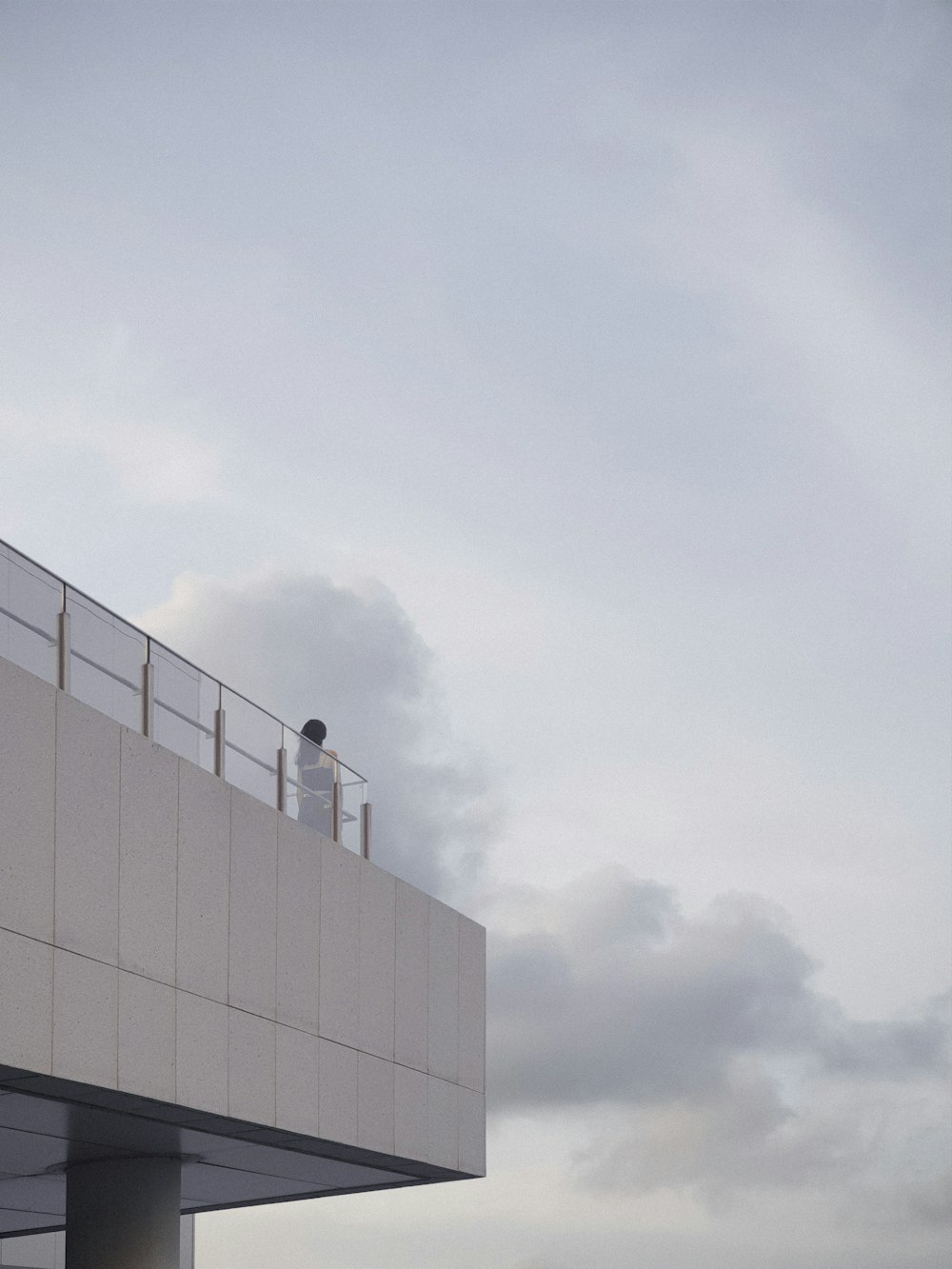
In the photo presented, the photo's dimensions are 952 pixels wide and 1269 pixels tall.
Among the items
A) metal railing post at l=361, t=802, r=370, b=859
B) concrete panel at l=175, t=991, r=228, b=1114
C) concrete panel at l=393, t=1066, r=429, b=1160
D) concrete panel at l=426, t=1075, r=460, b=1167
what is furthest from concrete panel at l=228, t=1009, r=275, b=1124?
concrete panel at l=426, t=1075, r=460, b=1167

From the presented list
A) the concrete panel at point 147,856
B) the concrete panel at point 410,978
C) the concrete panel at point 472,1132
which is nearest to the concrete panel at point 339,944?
the concrete panel at point 410,978

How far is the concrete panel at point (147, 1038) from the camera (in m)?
18.4

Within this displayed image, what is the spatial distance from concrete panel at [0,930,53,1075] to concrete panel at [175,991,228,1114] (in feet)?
8.56

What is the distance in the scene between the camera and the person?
2398 centimetres

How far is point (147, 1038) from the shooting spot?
18812 mm

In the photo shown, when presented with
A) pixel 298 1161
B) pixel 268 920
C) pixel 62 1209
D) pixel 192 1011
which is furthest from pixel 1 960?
pixel 62 1209

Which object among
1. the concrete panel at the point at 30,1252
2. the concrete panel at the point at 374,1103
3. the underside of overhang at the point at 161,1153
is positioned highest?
the concrete panel at the point at 374,1103

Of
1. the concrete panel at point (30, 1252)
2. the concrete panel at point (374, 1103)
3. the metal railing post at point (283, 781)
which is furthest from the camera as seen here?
the concrete panel at point (30, 1252)

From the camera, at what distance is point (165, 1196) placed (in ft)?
76.0

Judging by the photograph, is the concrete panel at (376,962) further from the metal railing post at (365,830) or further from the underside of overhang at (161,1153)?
the underside of overhang at (161,1153)

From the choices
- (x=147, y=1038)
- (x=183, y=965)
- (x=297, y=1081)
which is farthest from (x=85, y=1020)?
(x=297, y=1081)

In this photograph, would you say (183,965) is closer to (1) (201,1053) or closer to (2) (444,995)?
(1) (201,1053)

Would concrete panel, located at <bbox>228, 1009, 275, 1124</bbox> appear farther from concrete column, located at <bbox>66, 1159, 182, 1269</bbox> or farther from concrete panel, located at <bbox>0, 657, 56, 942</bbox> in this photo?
concrete panel, located at <bbox>0, 657, 56, 942</bbox>

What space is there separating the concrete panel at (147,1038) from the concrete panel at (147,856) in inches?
6.4
